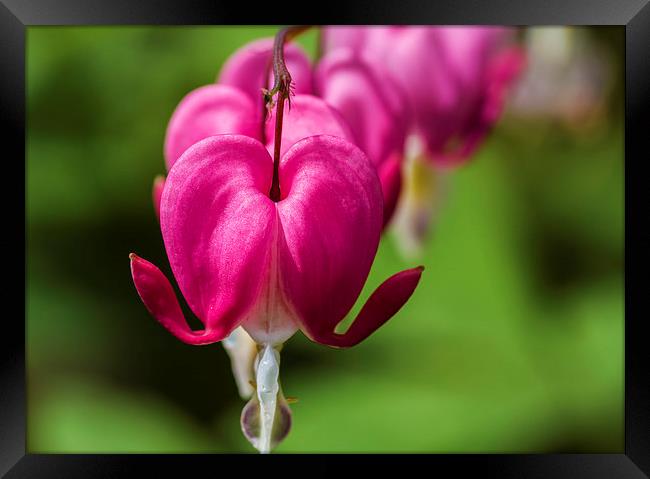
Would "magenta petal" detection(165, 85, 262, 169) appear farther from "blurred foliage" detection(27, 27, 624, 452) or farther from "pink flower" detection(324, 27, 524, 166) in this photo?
"blurred foliage" detection(27, 27, 624, 452)

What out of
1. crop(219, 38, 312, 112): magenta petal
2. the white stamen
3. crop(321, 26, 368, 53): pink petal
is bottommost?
the white stamen

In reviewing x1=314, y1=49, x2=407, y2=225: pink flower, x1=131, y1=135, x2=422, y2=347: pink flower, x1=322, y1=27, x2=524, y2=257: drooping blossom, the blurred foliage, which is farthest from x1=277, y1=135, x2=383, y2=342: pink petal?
the blurred foliage

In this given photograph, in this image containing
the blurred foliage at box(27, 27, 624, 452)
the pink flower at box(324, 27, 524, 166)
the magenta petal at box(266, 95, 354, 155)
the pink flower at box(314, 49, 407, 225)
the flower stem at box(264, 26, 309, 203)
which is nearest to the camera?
the flower stem at box(264, 26, 309, 203)

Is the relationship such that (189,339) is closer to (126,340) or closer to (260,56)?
(260,56)

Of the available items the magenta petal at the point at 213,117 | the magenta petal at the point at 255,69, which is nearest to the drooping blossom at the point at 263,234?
the magenta petal at the point at 213,117

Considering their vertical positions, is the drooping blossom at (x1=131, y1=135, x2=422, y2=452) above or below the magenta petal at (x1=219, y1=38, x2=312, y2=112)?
below

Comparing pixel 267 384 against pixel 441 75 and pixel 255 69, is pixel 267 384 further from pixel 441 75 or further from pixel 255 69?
pixel 441 75
